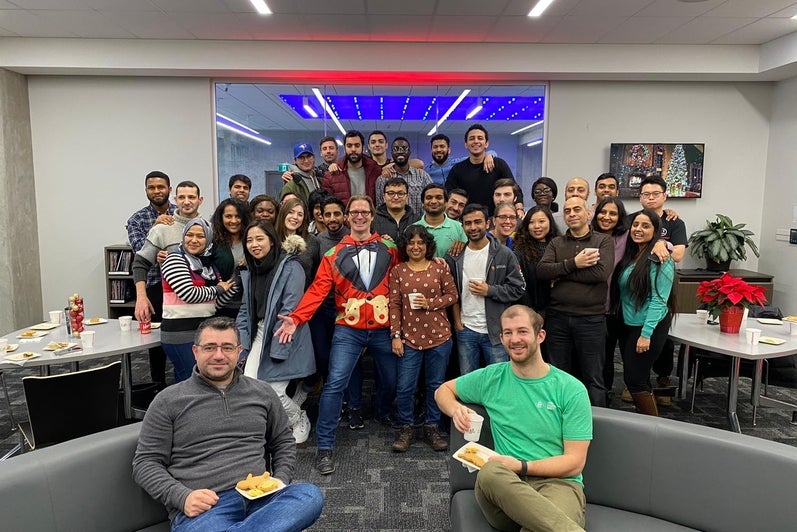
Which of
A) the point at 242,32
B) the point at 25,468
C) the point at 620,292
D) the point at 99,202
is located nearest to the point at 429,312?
the point at 620,292

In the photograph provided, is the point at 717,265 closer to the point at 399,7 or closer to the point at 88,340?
the point at 399,7

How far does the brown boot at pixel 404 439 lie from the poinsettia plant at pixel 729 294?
2.24m

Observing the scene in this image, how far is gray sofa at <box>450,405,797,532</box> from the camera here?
6.11 ft

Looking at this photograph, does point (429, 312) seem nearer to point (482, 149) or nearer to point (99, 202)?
point (482, 149)

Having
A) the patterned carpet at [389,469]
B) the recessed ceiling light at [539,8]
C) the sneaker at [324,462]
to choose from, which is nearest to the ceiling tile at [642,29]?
the recessed ceiling light at [539,8]

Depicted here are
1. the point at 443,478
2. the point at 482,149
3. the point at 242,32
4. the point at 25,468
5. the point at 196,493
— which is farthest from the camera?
the point at 242,32

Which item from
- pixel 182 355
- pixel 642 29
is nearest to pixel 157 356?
pixel 182 355

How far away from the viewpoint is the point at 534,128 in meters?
6.61

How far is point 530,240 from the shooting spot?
3605mm

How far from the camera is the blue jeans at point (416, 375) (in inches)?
132

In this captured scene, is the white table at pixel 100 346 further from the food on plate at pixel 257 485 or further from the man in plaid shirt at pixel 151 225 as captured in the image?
the food on plate at pixel 257 485

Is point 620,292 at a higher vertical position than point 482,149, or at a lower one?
lower

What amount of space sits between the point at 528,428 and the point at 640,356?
5.40 feet

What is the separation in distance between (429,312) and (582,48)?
415 cm
